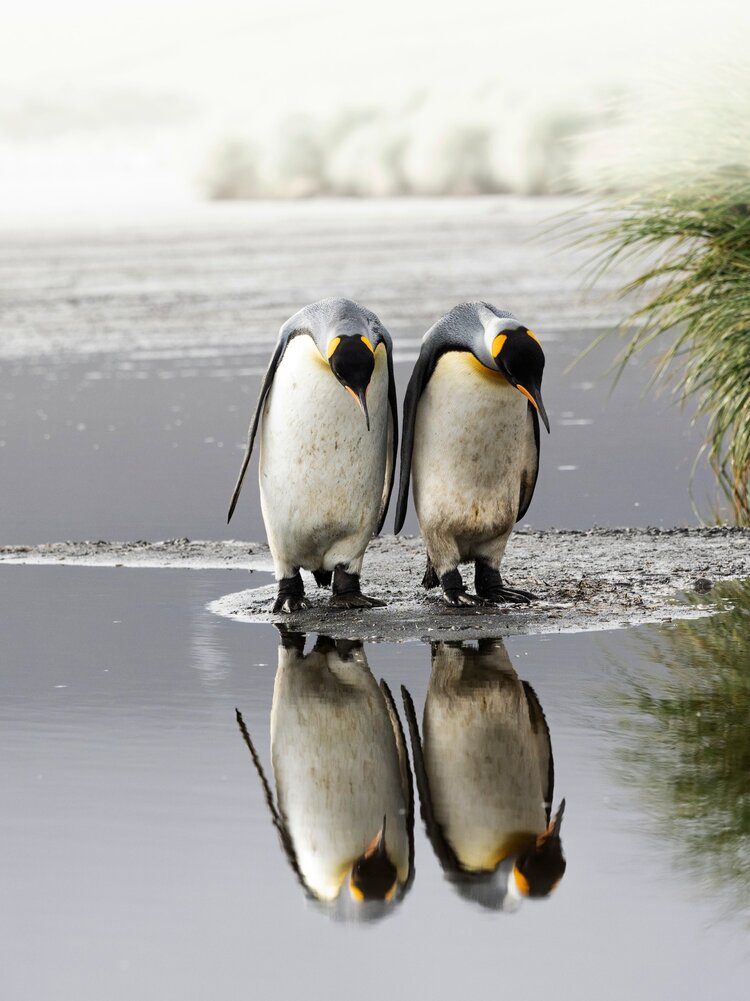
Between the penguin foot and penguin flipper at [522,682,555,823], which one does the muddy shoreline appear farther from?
penguin flipper at [522,682,555,823]

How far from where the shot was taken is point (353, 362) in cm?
463

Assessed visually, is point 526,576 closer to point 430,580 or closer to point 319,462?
point 430,580

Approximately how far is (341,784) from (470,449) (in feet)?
6.15

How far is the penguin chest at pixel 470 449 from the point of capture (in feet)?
16.1

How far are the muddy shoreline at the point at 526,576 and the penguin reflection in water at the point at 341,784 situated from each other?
472mm

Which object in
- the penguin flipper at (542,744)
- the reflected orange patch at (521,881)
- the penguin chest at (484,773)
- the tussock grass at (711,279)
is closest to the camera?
the reflected orange patch at (521,881)

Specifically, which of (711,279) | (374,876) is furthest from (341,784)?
(711,279)

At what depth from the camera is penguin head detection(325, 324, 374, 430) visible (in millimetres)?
4637

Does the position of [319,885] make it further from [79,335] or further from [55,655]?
[79,335]

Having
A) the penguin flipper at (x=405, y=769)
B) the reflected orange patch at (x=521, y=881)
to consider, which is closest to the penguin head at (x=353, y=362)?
the penguin flipper at (x=405, y=769)

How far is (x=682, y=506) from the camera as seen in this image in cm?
682

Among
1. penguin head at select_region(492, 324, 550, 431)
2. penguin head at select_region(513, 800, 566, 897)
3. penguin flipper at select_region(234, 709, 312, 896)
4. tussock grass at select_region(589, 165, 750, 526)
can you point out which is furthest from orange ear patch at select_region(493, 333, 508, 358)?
penguin head at select_region(513, 800, 566, 897)

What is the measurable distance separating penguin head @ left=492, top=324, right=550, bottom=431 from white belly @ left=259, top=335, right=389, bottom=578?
43cm

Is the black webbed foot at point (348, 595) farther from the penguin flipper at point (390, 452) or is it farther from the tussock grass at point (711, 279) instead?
the tussock grass at point (711, 279)
